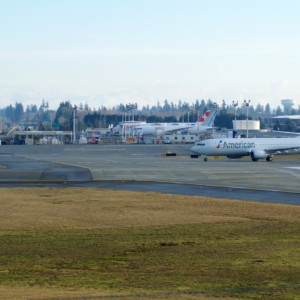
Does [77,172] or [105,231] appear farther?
[77,172]

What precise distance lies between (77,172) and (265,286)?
4976cm

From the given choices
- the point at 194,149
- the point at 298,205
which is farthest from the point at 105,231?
the point at 194,149

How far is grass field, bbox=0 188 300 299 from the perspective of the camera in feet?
55.6

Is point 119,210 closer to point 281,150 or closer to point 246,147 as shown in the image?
point 246,147

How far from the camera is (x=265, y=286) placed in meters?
16.8

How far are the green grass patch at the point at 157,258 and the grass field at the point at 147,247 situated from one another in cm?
4

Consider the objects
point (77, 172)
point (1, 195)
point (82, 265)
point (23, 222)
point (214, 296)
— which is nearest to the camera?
point (214, 296)

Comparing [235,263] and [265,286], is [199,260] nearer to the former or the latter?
[235,263]

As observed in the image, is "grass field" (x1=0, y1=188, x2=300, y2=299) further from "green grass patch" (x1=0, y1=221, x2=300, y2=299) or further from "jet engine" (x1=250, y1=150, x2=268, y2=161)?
"jet engine" (x1=250, y1=150, x2=268, y2=161)

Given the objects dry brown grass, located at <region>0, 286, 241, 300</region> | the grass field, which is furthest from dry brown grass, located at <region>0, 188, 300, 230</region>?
dry brown grass, located at <region>0, 286, 241, 300</region>

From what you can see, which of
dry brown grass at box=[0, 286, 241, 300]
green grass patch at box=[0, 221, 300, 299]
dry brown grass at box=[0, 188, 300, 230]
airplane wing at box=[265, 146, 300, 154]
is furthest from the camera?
airplane wing at box=[265, 146, 300, 154]

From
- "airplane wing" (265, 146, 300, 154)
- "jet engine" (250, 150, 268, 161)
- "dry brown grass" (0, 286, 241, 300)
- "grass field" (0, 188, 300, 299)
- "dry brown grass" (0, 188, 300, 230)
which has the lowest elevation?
"dry brown grass" (0, 188, 300, 230)

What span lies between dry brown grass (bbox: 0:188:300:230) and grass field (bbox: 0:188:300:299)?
6 centimetres

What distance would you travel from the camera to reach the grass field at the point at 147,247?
55.6 ft
